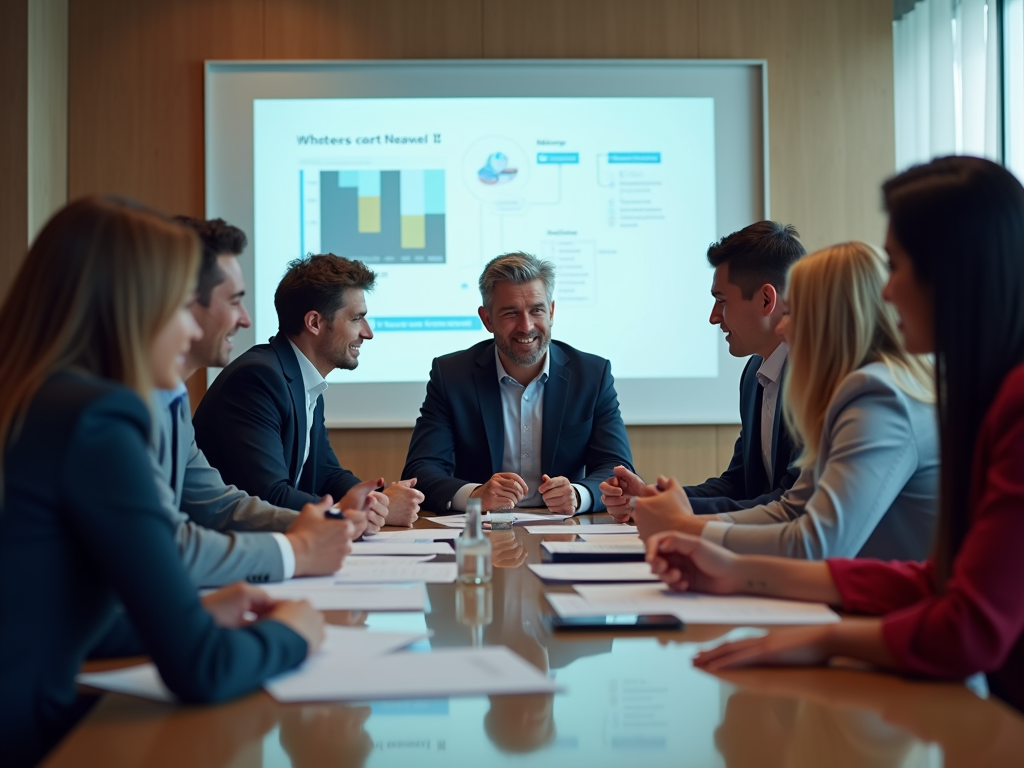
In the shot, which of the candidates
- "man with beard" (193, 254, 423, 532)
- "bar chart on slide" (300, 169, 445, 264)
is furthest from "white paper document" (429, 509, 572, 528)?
"bar chart on slide" (300, 169, 445, 264)

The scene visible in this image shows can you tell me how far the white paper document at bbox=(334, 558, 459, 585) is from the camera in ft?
6.11

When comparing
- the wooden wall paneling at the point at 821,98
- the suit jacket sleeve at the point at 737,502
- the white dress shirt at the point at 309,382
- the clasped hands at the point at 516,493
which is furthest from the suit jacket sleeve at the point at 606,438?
the wooden wall paneling at the point at 821,98

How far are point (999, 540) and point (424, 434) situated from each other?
2.64 meters

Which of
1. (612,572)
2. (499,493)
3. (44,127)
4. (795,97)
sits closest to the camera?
(612,572)

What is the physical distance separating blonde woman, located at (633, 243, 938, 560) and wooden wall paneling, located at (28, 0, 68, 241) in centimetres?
378

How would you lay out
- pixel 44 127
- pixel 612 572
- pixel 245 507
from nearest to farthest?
pixel 612 572 < pixel 245 507 < pixel 44 127

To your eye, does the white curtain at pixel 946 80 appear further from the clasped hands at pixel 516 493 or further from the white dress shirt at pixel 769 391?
the clasped hands at pixel 516 493

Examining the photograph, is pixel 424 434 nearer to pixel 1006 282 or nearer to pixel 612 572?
pixel 612 572

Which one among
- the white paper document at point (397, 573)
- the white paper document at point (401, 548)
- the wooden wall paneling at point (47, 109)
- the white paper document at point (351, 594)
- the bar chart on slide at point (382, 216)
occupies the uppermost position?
the wooden wall paneling at point (47, 109)

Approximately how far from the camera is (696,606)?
1593 millimetres

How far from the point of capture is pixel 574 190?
16.5ft

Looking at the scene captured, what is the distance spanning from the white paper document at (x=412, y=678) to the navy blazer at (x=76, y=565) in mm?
66

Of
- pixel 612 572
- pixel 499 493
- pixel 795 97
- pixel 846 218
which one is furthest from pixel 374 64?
pixel 612 572

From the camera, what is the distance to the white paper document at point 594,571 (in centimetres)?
186
